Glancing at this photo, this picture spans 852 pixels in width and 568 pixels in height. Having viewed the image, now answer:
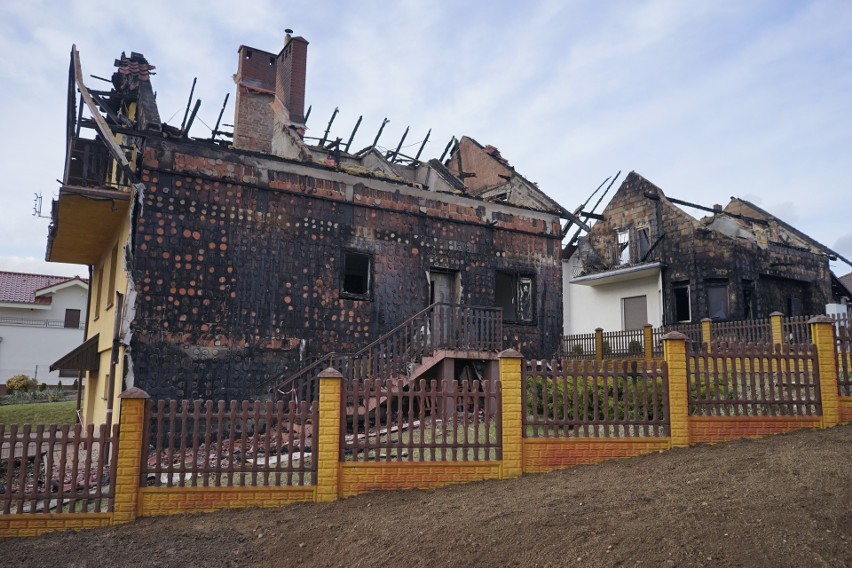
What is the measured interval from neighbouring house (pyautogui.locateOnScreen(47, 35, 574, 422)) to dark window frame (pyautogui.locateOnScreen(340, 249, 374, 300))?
4cm

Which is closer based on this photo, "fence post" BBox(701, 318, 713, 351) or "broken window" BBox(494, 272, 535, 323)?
"broken window" BBox(494, 272, 535, 323)

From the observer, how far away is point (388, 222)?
15.2m

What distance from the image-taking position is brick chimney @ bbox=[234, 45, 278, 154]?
1634 cm

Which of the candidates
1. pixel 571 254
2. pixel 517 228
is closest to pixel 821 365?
pixel 517 228

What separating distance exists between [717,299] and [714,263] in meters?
1.41

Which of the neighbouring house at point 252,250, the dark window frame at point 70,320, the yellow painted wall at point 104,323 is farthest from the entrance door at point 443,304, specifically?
the dark window frame at point 70,320

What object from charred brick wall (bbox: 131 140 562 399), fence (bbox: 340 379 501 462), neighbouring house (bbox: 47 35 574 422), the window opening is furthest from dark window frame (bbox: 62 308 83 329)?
fence (bbox: 340 379 501 462)

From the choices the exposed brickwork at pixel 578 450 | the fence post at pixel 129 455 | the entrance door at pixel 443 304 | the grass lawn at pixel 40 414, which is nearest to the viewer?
the fence post at pixel 129 455

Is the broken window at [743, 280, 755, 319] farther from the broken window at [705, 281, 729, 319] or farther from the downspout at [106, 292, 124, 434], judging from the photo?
the downspout at [106, 292, 124, 434]

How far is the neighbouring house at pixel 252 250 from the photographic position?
12617 mm

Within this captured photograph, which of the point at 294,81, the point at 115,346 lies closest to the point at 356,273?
the point at 115,346

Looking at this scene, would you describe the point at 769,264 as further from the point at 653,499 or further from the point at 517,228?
the point at 653,499

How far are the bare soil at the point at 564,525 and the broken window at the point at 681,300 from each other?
17990 mm

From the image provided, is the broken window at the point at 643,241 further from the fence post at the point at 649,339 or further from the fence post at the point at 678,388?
the fence post at the point at 678,388
